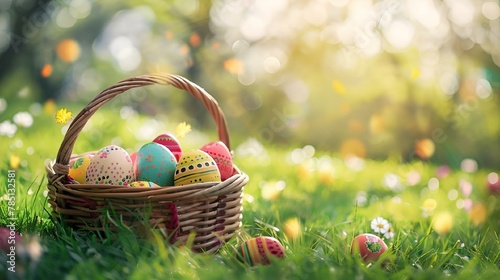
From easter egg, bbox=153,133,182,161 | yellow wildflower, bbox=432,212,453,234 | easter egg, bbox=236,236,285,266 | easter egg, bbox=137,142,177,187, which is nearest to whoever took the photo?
easter egg, bbox=236,236,285,266

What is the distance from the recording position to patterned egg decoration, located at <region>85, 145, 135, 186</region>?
6.46 feet

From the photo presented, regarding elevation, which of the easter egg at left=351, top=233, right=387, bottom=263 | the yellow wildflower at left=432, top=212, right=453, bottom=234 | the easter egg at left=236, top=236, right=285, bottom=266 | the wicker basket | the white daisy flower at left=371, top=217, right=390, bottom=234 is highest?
the wicker basket

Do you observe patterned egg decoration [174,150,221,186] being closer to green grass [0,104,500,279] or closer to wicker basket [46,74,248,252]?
wicker basket [46,74,248,252]

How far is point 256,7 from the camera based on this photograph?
6.20 meters

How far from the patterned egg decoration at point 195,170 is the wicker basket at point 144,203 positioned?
86mm

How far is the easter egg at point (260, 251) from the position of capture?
1816mm

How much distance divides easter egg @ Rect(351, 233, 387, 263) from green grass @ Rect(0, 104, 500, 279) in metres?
0.04

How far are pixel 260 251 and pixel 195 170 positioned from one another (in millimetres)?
368

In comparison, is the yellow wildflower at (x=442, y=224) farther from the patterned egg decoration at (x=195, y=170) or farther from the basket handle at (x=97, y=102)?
the basket handle at (x=97, y=102)

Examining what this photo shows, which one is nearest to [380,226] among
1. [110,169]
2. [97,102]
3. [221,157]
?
[221,157]

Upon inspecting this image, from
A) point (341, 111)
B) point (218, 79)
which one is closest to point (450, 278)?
point (341, 111)

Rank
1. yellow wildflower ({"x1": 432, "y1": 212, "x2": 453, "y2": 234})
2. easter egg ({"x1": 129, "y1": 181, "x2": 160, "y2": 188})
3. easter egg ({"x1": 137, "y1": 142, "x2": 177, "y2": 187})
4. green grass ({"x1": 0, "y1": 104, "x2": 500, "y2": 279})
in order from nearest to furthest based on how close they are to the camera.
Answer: green grass ({"x1": 0, "y1": 104, "x2": 500, "y2": 279}), easter egg ({"x1": 129, "y1": 181, "x2": 160, "y2": 188}), easter egg ({"x1": 137, "y1": 142, "x2": 177, "y2": 187}), yellow wildflower ({"x1": 432, "y1": 212, "x2": 453, "y2": 234})

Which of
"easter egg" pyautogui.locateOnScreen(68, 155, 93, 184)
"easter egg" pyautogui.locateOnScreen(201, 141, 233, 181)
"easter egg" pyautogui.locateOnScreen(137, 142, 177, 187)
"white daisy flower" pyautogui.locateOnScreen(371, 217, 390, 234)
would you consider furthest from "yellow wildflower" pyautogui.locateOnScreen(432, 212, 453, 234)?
"easter egg" pyautogui.locateOnScreen(68, 155, 93, 184)

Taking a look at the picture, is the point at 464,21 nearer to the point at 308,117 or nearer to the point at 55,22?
the point at 308,117
